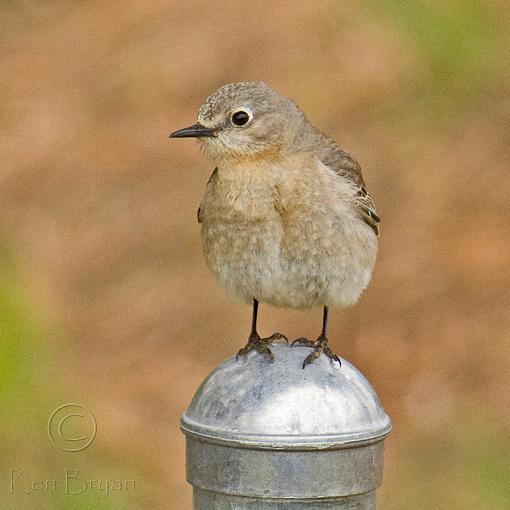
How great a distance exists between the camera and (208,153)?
20.9 ft

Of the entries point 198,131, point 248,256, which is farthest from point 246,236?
point 198,131

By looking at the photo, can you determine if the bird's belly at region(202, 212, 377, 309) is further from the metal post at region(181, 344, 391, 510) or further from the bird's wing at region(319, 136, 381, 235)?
the metal post at region(181, 344, 391, 510)

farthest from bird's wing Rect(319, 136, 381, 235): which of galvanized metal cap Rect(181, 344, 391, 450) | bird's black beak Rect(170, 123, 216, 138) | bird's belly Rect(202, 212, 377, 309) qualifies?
galvanized metal cap Rect(181, 344, 391, 450)

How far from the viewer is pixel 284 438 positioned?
13.9 ft

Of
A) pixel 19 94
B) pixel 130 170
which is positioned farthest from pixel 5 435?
pixel 19 94

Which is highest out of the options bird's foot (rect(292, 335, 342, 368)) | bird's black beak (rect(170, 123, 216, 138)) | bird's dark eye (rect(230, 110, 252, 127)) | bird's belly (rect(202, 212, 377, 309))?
bird's dark eye (rect(230, 110, 252, 127))

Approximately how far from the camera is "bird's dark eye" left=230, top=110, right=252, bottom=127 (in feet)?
20.6

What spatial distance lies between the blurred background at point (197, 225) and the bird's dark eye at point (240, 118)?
4161 millimetres

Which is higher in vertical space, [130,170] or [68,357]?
[130,170]

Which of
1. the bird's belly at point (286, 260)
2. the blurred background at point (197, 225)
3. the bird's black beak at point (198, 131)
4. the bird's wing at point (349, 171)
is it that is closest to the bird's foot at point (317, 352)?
the bird's belly at point (286, 260)

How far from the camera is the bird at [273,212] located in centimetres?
614

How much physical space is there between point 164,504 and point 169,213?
2.80m

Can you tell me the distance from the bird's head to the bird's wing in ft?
0.87

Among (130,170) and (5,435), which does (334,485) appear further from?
(130,170)
